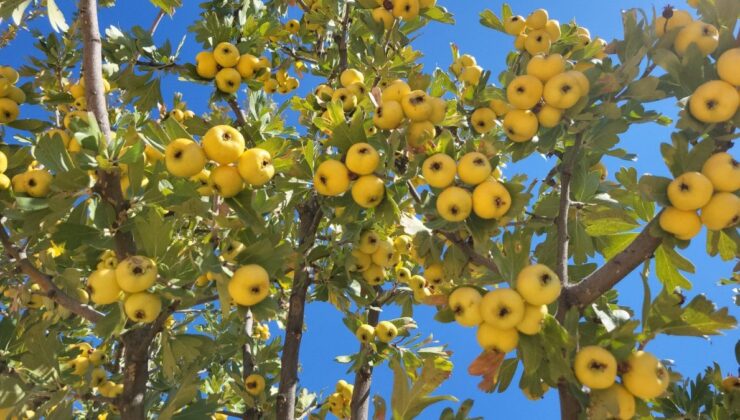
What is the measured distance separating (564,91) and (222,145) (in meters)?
1.53

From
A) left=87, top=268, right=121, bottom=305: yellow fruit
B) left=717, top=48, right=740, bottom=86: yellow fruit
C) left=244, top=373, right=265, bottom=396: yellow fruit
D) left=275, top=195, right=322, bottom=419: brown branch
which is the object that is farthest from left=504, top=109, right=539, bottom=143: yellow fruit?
left=244, top=373, right=265, bottom=396: yellow fruit

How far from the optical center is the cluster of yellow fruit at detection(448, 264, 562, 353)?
2123 millimetres

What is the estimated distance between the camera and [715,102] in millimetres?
2328

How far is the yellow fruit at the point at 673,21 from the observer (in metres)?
2.69

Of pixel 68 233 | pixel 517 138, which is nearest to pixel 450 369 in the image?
pixel 517 138

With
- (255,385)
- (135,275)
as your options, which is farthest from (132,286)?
(255,385)

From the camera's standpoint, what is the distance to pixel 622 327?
7.04 ft

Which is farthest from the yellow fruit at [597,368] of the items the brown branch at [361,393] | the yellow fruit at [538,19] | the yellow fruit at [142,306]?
the brown branch at [361,393]

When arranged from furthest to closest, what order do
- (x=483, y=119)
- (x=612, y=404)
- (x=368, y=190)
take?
1. (x=483, y=119)
2. (x=368, y=190)
3. (x=612, y=404)

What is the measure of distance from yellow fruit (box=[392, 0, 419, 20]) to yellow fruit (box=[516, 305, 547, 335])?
7.57 feet

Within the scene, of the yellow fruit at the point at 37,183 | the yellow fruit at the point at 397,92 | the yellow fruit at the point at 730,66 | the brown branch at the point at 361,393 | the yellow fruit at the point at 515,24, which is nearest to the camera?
the yellow fruit at the point at 730,66

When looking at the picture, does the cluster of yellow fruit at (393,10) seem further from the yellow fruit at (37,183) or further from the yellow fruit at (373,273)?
the yellow fruit at (37,183)

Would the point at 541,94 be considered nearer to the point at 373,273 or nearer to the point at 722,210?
the point at 722,210

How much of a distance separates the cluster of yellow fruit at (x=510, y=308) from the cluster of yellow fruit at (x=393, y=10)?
2167 millimetres
